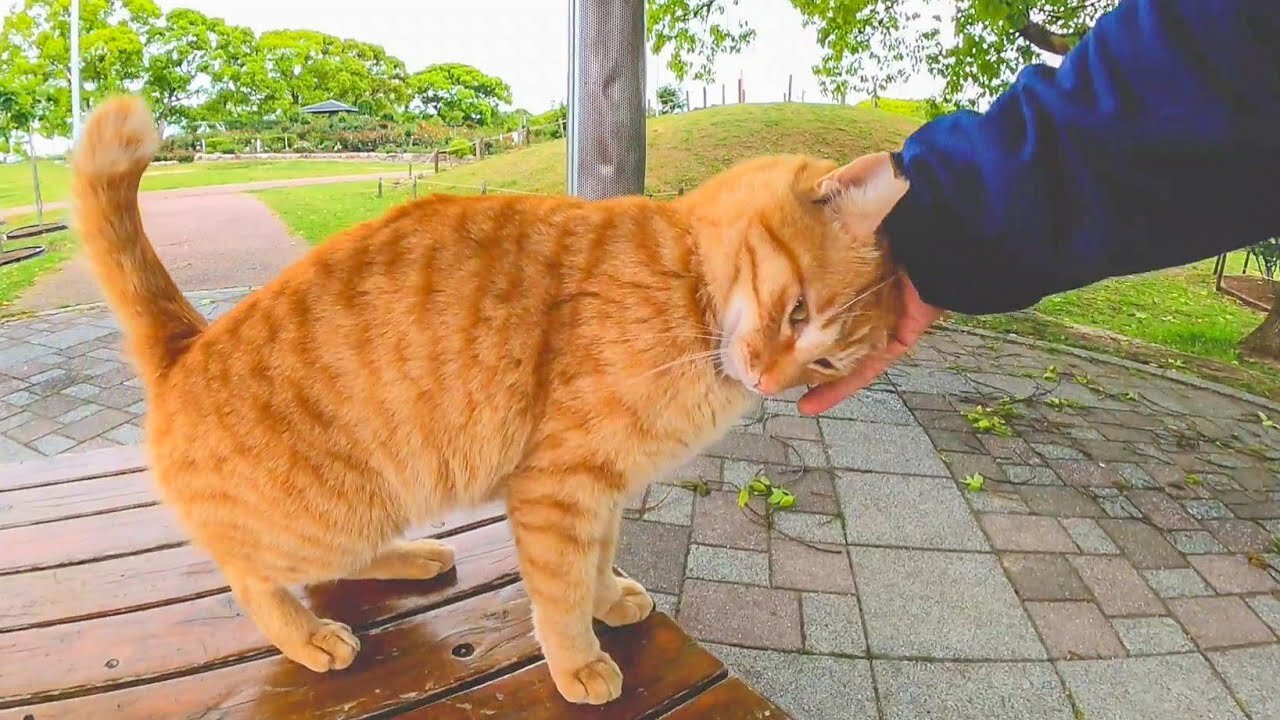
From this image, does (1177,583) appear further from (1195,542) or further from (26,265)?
(26,265)

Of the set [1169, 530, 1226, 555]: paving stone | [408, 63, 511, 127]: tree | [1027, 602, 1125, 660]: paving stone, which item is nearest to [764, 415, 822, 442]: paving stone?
[1027, 602, 1125, 660]: paving stone

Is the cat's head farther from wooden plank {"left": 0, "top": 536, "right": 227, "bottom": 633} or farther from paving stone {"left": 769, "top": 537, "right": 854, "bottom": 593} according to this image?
paving stone {"left": 769, "top": 537, "right": 854, "bottom": 593}

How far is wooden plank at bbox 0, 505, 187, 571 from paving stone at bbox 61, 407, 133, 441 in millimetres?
2576

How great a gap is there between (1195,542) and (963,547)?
110 centimetres

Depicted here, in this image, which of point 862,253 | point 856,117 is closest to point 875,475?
point 862,253

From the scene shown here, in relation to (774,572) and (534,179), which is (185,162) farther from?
(774,572)

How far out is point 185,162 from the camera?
23.7 feet

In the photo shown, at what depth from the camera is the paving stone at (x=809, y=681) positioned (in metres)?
2.29

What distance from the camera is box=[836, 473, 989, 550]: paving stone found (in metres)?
3.14

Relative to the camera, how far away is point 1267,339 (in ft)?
21.2

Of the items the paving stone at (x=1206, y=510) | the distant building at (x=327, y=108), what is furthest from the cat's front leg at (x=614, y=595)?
the distant building at (x=327, y=108)

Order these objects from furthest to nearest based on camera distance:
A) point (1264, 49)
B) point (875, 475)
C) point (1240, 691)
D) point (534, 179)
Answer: point (534, 179) < point (875, 475) < point (1240, 691) < point (1264, 49)

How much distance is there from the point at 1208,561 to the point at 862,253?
9.22 feet

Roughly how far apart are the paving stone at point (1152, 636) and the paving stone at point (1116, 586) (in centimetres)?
5
